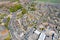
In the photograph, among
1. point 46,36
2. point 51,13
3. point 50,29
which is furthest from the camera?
point 51,13

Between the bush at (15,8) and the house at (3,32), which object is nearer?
the house at (3,32)

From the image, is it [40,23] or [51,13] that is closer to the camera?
[40,23]

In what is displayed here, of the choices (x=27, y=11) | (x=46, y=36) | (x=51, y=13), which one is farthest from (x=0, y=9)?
(x=46, y=36)

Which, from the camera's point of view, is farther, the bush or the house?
the bush

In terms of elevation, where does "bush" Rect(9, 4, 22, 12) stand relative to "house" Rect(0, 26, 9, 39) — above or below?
below

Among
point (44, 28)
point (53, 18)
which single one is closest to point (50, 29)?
point (44, 28)

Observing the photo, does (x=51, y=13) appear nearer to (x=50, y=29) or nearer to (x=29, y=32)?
(x=50, y=29)

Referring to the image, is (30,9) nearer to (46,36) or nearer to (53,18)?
(53,18)

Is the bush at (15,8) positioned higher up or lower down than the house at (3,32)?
lower down

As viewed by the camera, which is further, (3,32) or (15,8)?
(15,8)

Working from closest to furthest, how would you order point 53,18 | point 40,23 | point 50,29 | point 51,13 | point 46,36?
point 46,36 < point 50,29 < point 40,23 < point 53,18 < point 51,13
